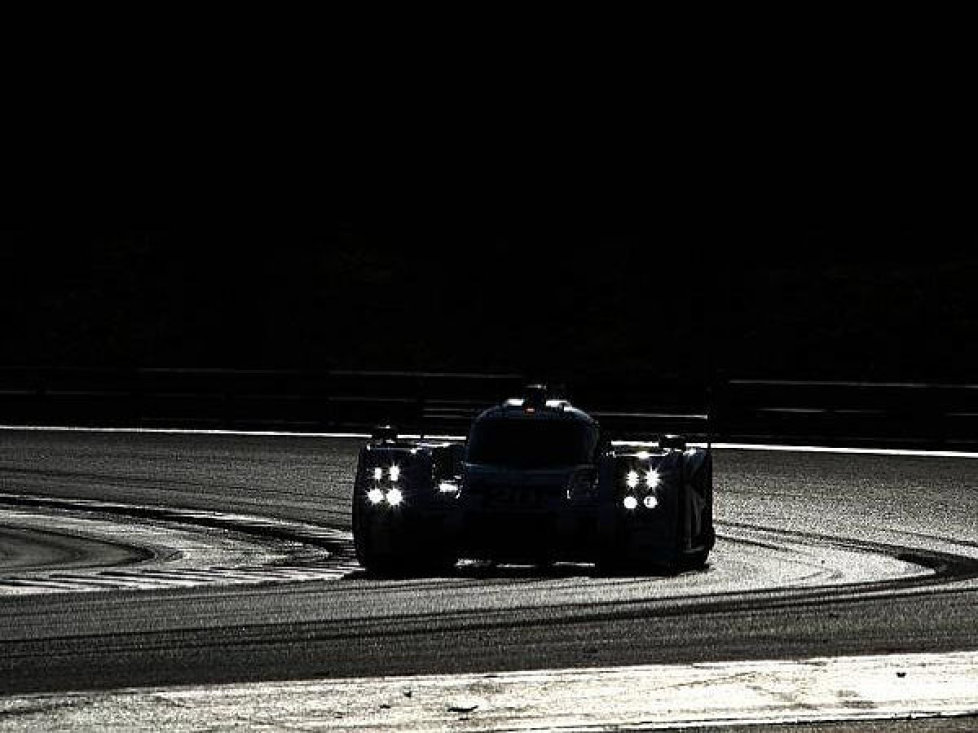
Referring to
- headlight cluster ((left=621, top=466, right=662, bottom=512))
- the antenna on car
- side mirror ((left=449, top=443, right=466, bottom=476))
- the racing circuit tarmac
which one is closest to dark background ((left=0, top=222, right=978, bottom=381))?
the racing circuit tarmac

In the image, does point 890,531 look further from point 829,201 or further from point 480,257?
point 829,201

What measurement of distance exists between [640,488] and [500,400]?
84.0ft

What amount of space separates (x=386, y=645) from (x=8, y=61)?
66.3m

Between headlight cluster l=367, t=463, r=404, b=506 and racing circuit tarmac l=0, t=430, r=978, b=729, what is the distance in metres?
0.59

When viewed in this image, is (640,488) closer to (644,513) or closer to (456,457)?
(644,513)

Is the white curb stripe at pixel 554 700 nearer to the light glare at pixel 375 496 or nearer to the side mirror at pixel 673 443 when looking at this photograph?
the light glare at pixel 375 496

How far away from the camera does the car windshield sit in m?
16.2

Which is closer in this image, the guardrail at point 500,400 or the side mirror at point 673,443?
the side mirror at point 673,443

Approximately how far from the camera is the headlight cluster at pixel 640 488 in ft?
51.2

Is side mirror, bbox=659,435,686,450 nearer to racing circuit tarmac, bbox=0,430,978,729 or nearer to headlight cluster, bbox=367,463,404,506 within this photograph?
racing circuit tarmac, bbox=0,430,978,729

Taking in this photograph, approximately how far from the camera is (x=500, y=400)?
1624 inches

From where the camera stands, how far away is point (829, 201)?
6831 centimetres

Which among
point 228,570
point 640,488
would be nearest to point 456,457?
point 640,488

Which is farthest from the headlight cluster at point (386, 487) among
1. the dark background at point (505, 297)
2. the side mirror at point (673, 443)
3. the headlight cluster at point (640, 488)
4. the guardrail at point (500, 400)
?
the dark background at point (505, 297)
